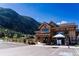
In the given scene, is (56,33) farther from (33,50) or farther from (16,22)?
(16,22)

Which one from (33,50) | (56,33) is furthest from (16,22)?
(56,33)

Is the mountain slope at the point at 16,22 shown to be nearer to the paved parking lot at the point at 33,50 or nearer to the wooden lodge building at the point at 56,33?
the wooden lodge building at the point at 56,33

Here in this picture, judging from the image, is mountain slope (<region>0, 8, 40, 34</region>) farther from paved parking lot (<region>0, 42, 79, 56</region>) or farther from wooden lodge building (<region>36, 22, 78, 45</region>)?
paved parking lot (<region>0, 42, 79, 56</region>)

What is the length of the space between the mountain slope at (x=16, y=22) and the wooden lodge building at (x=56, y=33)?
0.47 ft

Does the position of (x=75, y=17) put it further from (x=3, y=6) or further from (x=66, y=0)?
(x=3, y=6)

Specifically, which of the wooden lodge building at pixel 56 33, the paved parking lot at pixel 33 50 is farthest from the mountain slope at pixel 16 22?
the paved parking lot at pixel 33 50

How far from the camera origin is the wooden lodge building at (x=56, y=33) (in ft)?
47.0

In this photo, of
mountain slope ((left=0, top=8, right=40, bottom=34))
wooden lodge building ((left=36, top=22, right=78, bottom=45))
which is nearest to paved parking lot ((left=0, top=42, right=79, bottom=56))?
wooden lodge building ((left=36, top=22, right=78, bottom=45))

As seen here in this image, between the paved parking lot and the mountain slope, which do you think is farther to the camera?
the mountain slope

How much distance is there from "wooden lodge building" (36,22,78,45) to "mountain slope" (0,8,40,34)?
143mm

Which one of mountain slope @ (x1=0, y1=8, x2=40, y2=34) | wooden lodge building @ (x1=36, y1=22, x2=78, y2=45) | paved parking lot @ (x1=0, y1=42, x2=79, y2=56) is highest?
mountain slope @ (x1=0, y1=8, x2=40, y2=34)

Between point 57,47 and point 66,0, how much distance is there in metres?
0.85

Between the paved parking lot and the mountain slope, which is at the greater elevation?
the mountain slope

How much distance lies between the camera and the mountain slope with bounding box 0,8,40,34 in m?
14.3
